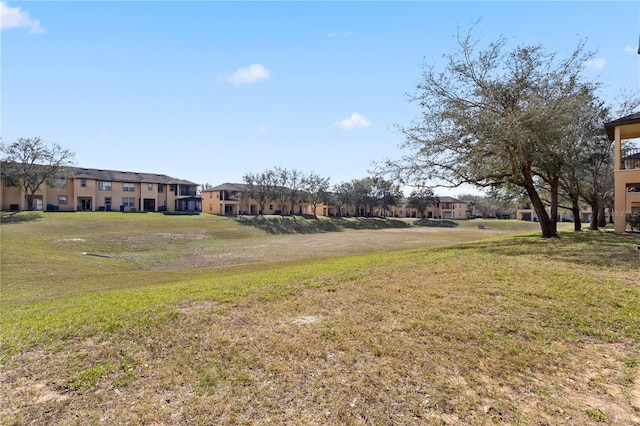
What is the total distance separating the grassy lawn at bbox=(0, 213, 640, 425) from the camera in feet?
13.9

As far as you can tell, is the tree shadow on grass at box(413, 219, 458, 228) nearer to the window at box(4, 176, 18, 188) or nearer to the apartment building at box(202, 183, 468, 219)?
the apartment building at box(202, 183, 468, 219)

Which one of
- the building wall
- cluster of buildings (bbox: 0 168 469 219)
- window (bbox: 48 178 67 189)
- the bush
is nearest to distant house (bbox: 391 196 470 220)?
cluster of buildings (bbox: 0 168 469 219)

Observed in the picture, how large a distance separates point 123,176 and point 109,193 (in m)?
4.80

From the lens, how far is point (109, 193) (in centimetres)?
5881

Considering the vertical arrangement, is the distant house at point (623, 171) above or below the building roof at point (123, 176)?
below

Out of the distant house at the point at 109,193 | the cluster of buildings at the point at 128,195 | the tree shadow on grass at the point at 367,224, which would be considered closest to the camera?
the distant house at the point at 109,193

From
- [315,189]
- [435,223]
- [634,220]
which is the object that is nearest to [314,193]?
[315,189]

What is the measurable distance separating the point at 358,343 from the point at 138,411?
131 inches

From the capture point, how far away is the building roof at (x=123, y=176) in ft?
186

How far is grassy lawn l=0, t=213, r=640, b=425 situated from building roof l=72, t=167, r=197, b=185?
2155 inches

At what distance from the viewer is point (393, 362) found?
5.23 meters

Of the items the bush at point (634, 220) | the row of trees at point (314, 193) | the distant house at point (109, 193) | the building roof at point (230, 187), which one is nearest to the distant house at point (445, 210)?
the row of trees at point (314, 193)

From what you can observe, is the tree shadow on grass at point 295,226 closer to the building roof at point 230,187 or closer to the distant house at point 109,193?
the building roof at point 230,187

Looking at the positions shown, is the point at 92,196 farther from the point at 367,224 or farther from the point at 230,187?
the point at 367,224
